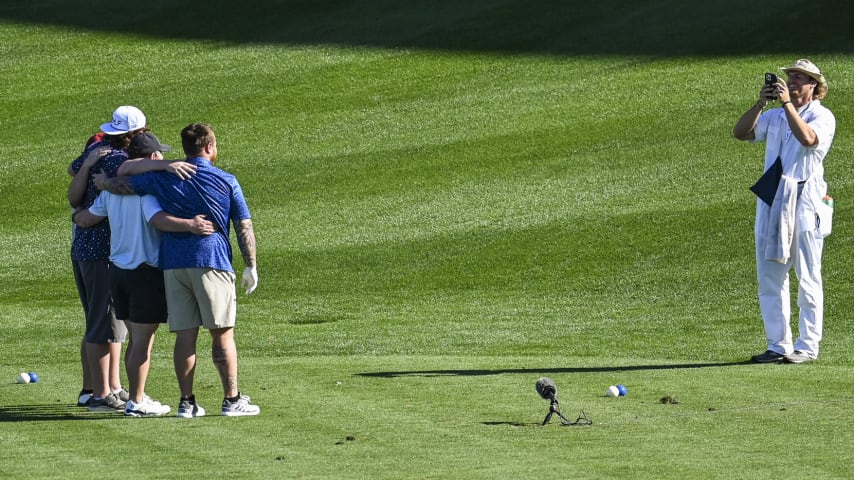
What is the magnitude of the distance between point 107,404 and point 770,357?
5290mm

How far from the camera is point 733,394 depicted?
Result: 10.1 m

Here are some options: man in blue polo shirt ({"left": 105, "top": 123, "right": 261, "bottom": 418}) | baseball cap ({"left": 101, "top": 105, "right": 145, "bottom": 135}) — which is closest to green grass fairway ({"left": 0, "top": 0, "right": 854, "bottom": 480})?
man in blue polo shirt ({"left": 105, "top": 123, "right": 261, "bottom": 418})

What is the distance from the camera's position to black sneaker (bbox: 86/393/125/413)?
10023mm

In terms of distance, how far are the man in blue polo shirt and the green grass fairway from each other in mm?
412

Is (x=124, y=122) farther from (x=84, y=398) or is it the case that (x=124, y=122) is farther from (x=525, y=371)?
(x=525, y=371)

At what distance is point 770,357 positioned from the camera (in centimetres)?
1193

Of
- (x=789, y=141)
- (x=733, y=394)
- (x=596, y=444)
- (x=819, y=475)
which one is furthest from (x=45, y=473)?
(x=789, y=141)

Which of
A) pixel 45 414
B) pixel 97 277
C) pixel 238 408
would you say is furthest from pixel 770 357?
pixel 45 414

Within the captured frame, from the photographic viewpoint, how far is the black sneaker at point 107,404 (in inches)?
395

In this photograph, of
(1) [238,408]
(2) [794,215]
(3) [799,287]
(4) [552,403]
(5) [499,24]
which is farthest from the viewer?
(5) [499,24]

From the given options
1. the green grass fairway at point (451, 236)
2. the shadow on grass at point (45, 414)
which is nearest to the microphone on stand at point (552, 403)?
the green grass fairway at point (451, 236)

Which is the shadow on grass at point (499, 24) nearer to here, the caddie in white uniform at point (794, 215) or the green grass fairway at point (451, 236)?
the green grass fairway at point (451, 236)

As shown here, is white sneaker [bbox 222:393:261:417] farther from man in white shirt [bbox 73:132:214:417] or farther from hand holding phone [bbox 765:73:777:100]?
hand holding phone [bbox 765:73:777:100]

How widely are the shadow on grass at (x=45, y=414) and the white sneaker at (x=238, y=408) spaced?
75cm
